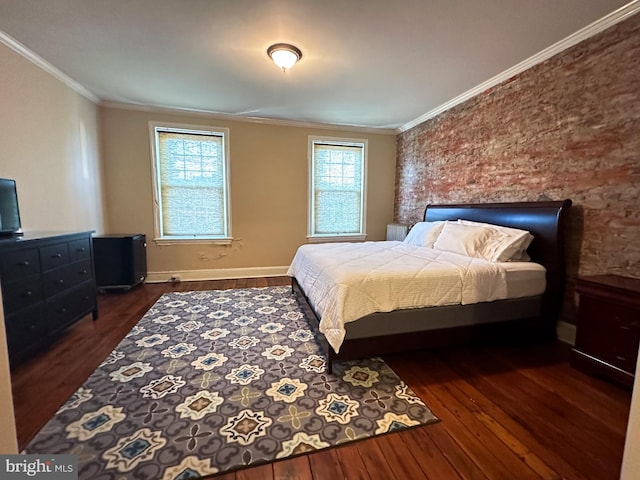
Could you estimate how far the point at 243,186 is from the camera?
4.37m

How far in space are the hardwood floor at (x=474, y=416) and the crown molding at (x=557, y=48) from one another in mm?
A: 2599

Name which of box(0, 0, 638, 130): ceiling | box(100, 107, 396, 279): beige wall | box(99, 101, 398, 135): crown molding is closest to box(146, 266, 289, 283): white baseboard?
box(100, 107, 396, 279): beige wall

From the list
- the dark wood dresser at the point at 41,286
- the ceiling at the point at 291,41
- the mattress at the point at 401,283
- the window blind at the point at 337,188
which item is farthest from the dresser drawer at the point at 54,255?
the window blind at the point at 337,188

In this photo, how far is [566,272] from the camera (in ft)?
8.00

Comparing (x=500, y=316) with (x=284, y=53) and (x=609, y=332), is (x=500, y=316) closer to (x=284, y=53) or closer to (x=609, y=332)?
(x=609, y=332)

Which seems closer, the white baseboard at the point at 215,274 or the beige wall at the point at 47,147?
the beige wall at the point at 47,147

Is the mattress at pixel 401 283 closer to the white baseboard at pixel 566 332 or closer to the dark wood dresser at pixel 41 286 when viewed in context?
the white baseboard at pixel 566 332

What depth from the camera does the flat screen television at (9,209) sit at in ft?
7.09

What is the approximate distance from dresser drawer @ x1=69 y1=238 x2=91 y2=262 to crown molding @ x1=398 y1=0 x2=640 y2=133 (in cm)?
454

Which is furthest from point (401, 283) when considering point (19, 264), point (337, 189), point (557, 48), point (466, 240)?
point (337, 189)

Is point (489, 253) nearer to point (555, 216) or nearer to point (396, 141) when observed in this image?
point (555, 216)

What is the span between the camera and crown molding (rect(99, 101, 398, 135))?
3.82m

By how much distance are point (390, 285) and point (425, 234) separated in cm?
171

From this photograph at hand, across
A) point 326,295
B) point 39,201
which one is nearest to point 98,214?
point 39,201
